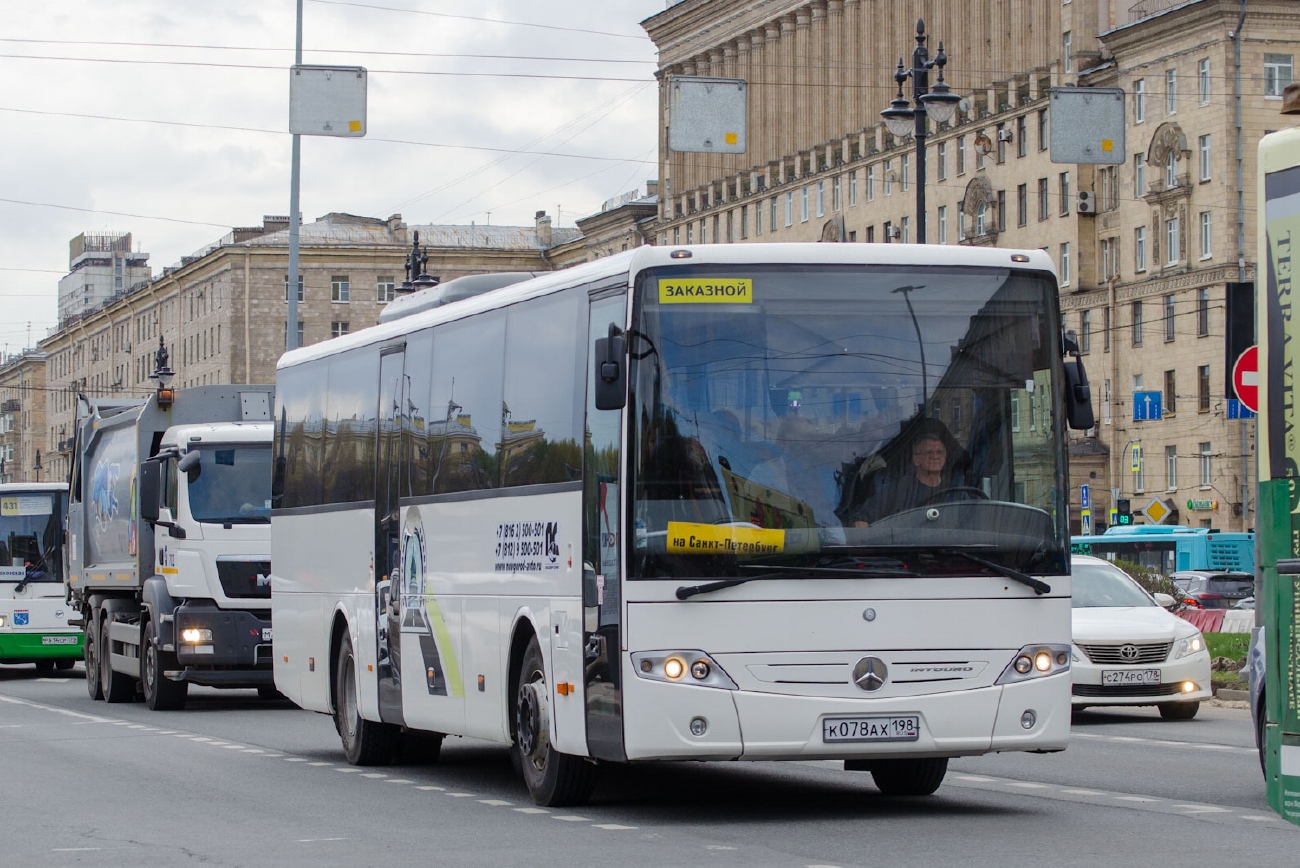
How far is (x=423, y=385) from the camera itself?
52.2 feet

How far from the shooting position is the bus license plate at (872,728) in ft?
40.0

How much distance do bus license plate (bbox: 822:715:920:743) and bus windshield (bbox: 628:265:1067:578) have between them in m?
0.75

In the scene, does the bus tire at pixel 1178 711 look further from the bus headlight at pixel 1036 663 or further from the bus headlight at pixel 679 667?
the bus headlight at pixel 679 667

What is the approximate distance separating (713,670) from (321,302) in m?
131

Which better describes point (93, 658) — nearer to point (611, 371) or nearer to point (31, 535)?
point (31, 535)

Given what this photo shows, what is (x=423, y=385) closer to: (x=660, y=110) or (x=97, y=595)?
(x=97, y=595)

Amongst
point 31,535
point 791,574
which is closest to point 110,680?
point 31,535

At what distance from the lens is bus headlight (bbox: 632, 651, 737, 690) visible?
39.8 feet

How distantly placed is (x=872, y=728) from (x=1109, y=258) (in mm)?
78592

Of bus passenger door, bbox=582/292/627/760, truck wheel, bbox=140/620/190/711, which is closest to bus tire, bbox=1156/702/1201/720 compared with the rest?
truck wheel, bbox=140/620/190/711

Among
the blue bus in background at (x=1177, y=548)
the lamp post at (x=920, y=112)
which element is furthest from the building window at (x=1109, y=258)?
the lamp post at (x=920, y=112)

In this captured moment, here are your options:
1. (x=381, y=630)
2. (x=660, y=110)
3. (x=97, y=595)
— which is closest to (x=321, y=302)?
(x=660, y=110)

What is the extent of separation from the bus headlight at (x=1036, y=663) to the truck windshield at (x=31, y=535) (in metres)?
26.8

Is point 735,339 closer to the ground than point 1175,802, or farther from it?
farther from it
